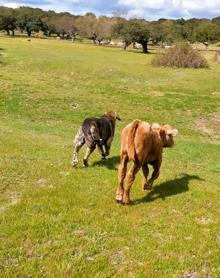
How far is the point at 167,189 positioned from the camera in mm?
13375

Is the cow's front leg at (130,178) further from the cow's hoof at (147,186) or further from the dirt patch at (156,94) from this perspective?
the dirt patch at (156,94)

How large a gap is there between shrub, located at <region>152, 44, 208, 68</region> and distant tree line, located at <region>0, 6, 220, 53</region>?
3389cm

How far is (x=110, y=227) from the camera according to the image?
33.8 ft

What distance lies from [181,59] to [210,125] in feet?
93.8

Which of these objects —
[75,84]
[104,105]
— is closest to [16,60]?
[75,84]

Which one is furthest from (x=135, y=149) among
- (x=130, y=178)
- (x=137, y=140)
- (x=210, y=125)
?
(x=210, y=125)

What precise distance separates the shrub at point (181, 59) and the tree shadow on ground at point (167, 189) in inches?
1850

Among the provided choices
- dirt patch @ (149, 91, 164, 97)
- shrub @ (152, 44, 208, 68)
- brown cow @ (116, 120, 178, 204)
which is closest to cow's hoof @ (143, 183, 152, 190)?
brown cow @ (116, 120, 178, 204)

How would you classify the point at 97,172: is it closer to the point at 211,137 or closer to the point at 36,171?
the point at 36,171

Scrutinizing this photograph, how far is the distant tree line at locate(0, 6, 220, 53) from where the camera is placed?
97.1m

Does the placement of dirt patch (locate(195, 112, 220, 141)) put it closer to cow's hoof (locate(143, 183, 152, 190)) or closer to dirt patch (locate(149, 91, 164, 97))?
dirt patch (locate(149, 91, 164, 97))

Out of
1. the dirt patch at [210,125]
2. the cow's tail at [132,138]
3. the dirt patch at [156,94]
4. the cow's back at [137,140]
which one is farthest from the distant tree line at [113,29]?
the cow's tail at [132,138]

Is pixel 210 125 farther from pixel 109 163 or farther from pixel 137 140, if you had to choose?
pixel 137 140

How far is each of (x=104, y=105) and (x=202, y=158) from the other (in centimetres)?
1437
